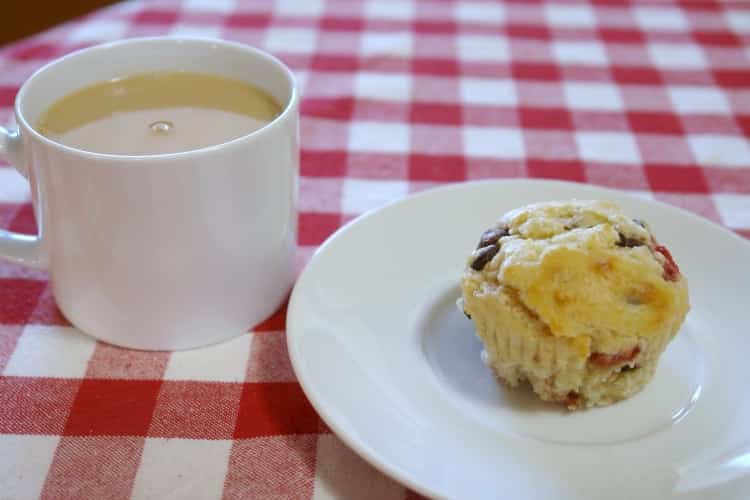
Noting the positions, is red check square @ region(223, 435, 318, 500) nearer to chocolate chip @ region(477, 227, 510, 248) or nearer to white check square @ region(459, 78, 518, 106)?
chocolate chip @ region(477, 227, 510, 248)

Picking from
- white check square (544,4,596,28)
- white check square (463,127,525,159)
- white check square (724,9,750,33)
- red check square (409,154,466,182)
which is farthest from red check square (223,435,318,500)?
white check square (724,9,750,33)

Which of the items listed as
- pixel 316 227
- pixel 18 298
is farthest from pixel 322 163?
pixel 18 298

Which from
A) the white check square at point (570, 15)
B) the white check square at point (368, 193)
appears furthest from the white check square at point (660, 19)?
the white check square at point (368, 193)

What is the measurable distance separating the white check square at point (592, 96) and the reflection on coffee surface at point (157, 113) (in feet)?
2.46

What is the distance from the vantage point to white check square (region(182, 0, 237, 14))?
1.70 m

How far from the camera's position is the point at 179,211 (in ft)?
2.43

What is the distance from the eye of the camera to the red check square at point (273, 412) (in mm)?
757

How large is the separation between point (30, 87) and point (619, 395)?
70 cm

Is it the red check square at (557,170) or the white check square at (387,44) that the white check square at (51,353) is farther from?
the white check square at (387,44)

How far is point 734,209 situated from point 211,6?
1200 millimetres

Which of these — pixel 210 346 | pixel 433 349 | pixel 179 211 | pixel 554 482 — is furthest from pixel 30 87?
pixel 554 482

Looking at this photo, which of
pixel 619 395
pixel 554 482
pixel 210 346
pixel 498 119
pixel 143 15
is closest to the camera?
pixel 554 482

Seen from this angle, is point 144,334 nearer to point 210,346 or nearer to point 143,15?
point 210,346

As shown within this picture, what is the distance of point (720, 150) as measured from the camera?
129cm
